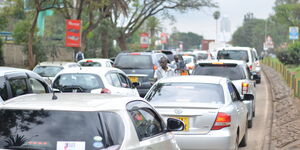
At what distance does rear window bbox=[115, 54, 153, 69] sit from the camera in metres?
20.7

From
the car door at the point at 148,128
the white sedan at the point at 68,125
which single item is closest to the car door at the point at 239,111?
the car door at the point at 148,128

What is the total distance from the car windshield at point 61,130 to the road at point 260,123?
712 cm

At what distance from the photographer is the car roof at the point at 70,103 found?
523 centimetres

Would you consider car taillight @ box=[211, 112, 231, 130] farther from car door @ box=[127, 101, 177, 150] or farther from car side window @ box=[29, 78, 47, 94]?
car side window @ box=[29, 78, 47, 94]

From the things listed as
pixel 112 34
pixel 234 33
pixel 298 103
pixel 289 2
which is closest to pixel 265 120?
pixel 298 103

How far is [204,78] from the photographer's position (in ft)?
34.6

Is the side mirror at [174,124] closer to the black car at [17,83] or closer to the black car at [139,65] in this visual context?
the black car at [17,83]

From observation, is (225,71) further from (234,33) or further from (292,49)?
(234,33)

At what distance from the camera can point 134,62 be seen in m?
20.9

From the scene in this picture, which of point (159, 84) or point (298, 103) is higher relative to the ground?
point (159, 84)

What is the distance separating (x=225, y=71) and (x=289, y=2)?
108 m

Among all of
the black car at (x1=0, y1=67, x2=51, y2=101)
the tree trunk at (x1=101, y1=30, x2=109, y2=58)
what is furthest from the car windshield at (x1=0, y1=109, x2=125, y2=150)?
the tree trunk at (x1=101, y1=30, x2=109, y2=58)

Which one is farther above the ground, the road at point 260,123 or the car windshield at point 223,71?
the car windshield at point 223,71

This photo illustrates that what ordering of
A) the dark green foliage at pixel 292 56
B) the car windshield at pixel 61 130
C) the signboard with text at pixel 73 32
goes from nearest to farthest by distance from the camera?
A: the car windshield at pixel 61 130 < the signboard with text at pixel 73 32 < the dark green foliage at pixel 292 56
